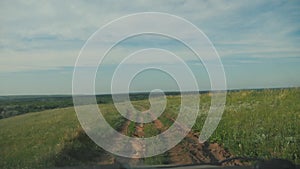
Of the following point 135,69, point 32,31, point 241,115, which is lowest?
point 241,115

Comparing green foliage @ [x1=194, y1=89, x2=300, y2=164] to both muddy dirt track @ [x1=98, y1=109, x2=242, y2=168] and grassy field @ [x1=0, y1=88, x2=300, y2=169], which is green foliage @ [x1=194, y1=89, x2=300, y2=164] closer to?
grassy field @ [x1=0, y1=88, x2=300, y2=169]

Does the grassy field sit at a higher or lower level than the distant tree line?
lower

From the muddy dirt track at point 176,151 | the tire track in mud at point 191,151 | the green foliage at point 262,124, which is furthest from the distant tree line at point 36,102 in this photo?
the green foliage at point 262,124

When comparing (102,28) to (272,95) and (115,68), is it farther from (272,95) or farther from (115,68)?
(272,95)

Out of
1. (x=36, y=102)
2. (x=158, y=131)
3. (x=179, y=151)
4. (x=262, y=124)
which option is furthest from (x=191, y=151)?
(x=36, y=102)

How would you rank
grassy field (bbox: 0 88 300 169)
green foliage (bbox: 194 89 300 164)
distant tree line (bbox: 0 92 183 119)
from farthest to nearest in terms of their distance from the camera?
1. green foliage (bbox: 194 89 300 164)
2. grassy field (bbox: 0 88 300 169)
3. distant tree line (bbox: 0 92 183 119)

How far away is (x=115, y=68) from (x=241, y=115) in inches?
59.3

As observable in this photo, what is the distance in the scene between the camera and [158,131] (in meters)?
3.80

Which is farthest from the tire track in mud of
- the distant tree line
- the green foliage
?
the distant tree line

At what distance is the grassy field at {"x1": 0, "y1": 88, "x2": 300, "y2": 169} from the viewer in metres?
3.71

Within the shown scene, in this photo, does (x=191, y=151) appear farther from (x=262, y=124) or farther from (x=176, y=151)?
(x=262, y=124)

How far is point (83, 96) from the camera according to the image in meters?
3.41

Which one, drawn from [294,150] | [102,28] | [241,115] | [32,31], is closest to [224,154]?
[241,115]

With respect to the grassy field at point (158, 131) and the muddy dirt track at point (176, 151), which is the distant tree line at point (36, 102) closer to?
the grassy field at point (158, 131)
